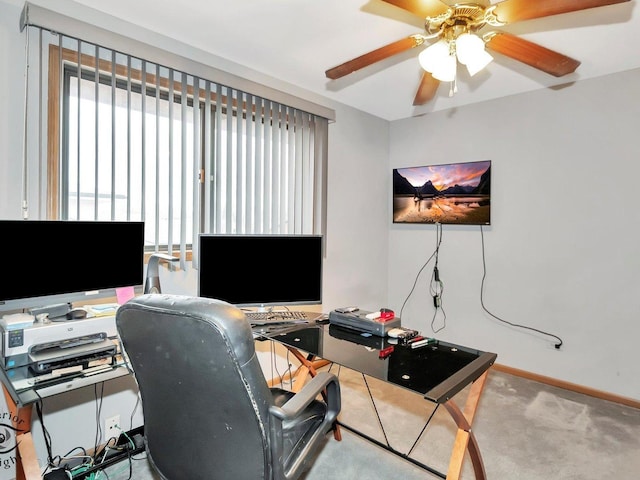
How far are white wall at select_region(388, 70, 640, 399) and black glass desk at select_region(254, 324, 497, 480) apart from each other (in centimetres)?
175

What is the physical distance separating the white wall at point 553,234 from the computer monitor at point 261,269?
1812mm

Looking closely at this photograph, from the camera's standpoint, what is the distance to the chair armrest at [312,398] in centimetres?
110

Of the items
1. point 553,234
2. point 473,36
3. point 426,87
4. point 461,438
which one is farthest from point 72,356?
point 553,234

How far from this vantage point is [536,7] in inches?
56.2

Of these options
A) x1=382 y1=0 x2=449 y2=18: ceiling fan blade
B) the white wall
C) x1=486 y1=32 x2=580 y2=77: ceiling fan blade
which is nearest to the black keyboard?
x1=382 y1=0 x2=449 y2=18: ceiling fan blade

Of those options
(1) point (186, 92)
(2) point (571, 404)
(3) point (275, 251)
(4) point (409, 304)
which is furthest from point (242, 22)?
(2) point (571, 404)

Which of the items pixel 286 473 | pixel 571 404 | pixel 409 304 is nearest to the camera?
pixel 286 473

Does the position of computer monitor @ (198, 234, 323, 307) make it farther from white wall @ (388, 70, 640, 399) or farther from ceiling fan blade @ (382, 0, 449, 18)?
white wall @ (388, 70, 640, 399)

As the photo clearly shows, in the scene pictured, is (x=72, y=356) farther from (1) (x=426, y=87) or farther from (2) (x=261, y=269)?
(1) (x=426, y=87)

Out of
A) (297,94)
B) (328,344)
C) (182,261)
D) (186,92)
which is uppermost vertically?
(297,94)

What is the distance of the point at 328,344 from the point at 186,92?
68.9 inches

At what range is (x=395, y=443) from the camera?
→ 2229 millimetres

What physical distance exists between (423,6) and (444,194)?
2.27 metres

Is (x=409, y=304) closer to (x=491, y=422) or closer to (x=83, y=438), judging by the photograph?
(x=491, y=422)
